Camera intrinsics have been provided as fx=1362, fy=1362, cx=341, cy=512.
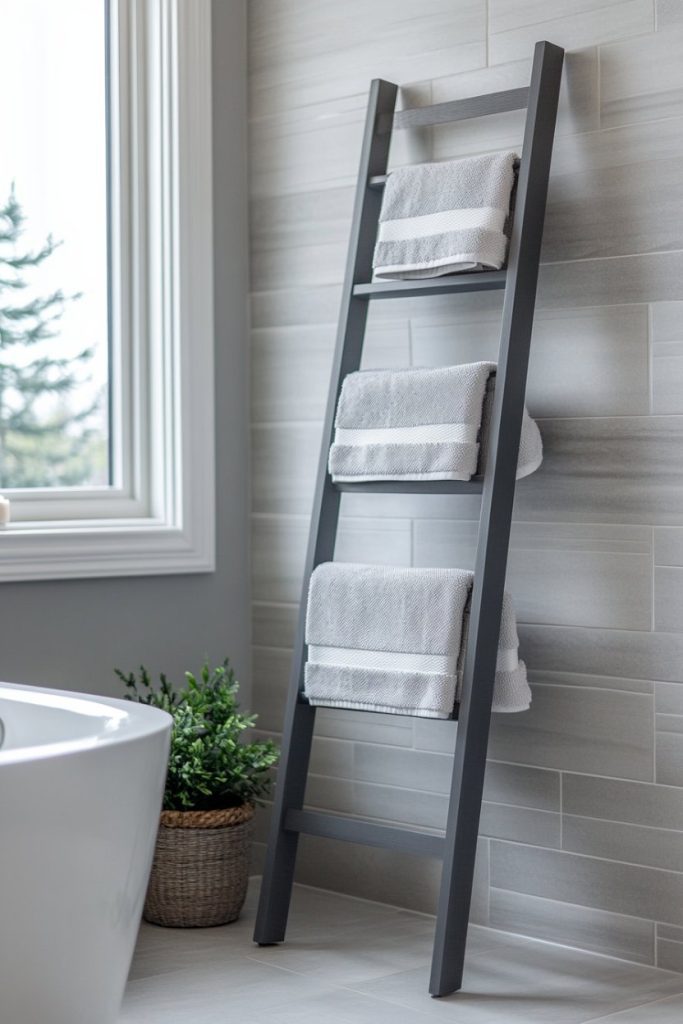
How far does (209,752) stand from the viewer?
266 centimetres

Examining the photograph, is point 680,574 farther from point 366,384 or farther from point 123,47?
point 123,47

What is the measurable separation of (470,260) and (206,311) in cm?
79

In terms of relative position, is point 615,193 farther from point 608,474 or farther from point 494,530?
point 494,530

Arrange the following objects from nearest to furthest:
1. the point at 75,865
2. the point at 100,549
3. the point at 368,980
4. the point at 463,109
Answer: the point at 75,865 < the point at 368,980 < the point at 463,109 < the point at 100,549

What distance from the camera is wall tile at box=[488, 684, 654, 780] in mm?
2451

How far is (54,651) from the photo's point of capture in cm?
276

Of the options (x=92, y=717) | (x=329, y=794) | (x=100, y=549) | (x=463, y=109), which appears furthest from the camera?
(x=329, y=794)

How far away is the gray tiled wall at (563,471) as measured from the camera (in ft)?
7.94

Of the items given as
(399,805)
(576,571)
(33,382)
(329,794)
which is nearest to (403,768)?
(399,805)

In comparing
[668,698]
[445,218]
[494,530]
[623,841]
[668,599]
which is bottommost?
[623,841]

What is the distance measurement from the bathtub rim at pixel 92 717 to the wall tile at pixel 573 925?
3.14ft

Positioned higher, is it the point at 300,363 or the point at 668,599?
the point at 300,363

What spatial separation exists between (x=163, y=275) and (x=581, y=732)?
1.33 m

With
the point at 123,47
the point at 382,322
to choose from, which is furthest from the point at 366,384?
the point at 123,47
